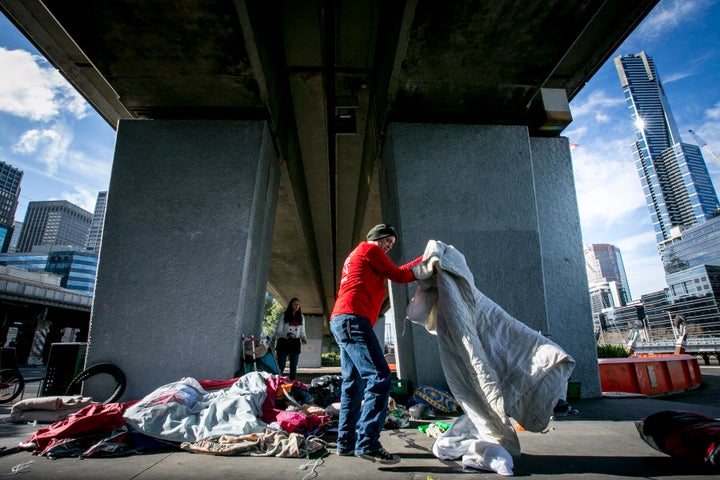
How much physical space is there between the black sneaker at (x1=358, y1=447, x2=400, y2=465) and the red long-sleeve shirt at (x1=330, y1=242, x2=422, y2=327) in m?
0.86

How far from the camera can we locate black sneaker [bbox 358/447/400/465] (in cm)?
225

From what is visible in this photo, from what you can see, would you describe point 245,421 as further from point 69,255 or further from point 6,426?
point 69,255

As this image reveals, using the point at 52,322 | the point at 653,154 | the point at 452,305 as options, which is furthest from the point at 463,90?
the point at 653,154

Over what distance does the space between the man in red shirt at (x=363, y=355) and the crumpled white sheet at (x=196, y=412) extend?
901 mm

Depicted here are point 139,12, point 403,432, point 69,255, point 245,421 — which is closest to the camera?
point 245,421

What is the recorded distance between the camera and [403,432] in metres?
3.16

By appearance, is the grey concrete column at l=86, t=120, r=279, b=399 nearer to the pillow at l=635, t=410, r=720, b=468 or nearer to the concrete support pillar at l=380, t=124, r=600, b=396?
the concrete support pillar at l=380, t=124, r=600, b=396

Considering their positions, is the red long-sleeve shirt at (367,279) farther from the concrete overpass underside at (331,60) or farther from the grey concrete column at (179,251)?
the grey concrete column at (179,251)

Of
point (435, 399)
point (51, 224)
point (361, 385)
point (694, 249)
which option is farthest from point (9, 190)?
point (694, 249)

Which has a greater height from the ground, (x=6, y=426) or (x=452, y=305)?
(x=452, y=305)

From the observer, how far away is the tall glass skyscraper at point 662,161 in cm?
16675

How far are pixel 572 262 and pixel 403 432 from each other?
4292 mm

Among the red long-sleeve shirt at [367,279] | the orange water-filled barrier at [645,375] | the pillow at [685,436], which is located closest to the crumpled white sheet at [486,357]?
the red long-sleeve shirt at [367,279]

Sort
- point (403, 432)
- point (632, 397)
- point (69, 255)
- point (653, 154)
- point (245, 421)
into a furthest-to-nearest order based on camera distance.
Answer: point (653, 154), point (69, 255), point (632, 397), point (403, 432), point (245, 421)
